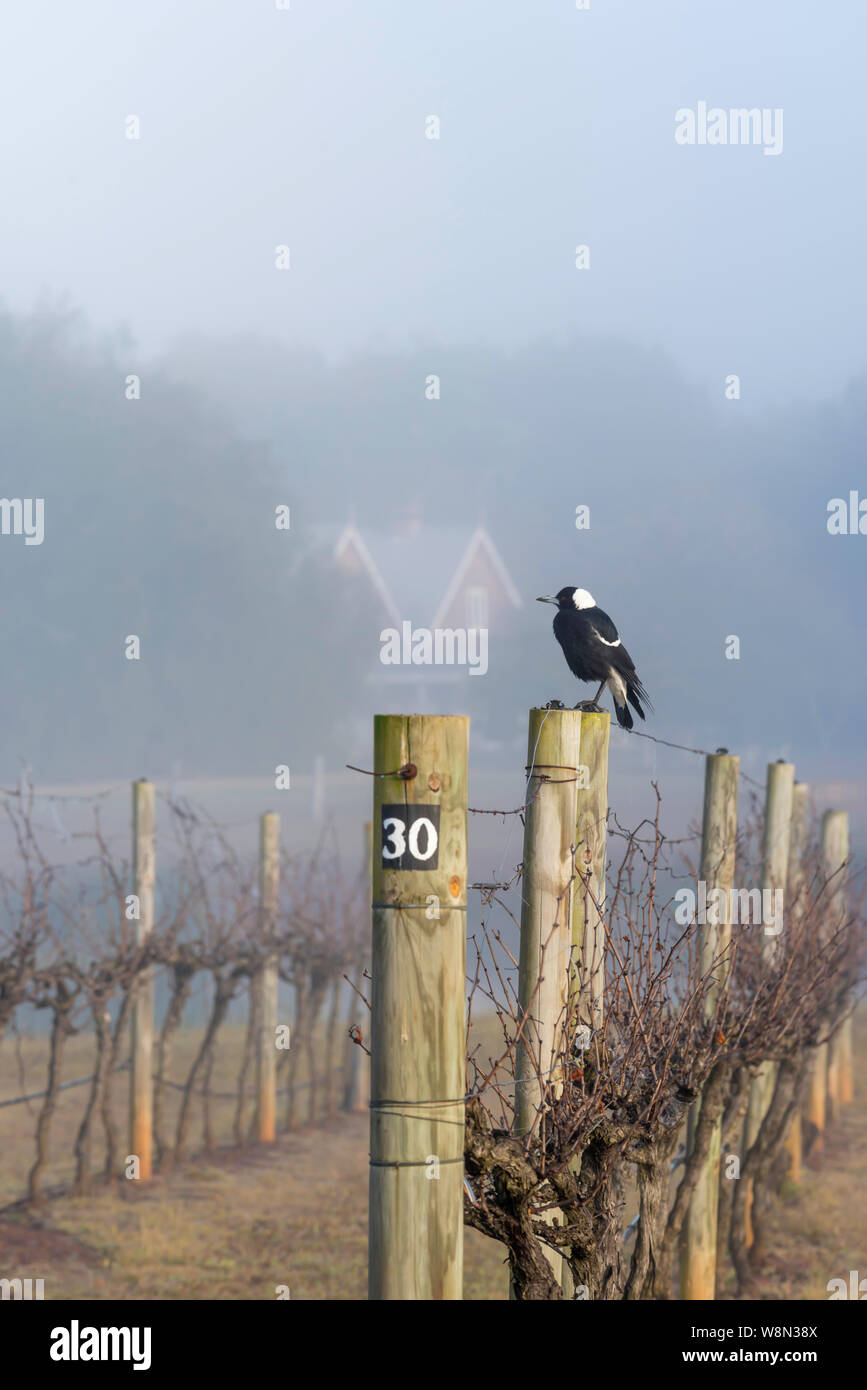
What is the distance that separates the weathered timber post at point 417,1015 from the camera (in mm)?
4164

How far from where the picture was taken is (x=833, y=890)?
11.4m

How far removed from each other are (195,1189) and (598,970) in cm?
993

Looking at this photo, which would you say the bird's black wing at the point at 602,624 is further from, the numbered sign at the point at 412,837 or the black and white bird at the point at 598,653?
the numbered sign at the point at 412,837

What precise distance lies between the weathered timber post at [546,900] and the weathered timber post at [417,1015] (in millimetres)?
1279

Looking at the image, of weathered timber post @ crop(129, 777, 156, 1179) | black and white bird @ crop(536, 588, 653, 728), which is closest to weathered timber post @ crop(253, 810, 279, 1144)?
weathered timber post @ crop(129, 777, 156, 1179)

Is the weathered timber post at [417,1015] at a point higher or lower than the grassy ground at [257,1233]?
higher

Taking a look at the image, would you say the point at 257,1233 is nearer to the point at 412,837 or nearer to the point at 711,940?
the point at 711,940

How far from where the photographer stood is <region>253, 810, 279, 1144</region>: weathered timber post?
55.2 feet

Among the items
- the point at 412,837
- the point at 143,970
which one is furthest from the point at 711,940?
the point at 143,970

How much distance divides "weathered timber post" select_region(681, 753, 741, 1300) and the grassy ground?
239 cm
